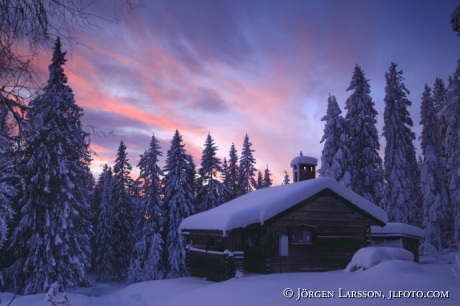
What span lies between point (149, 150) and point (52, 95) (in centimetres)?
3313

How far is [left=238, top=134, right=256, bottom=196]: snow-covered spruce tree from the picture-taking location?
46.6 m

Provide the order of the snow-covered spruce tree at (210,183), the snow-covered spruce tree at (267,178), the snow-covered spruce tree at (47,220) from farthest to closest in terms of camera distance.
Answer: the snow-covered spruce tree at (267,178)
the snow-covered spruce tree at (210,183)
the snow-covered spruce tree at (47,220)

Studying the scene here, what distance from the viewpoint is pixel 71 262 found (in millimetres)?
23453

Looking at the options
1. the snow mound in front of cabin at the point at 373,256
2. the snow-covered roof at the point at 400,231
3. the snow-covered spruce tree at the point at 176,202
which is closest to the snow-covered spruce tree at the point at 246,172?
the snow-covered spruce tree at the point at 176,202

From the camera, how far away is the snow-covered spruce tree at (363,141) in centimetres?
3186

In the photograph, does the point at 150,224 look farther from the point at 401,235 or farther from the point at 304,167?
the point at 401,235

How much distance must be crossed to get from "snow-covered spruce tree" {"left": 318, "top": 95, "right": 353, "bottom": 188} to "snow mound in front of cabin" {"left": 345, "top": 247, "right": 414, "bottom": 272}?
1578 cm

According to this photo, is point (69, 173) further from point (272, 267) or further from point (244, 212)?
point (272, 267)

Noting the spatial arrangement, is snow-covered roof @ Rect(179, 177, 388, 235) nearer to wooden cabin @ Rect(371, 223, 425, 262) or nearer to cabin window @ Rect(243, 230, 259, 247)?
cabin window @ Rect(243, 230, 259, 247)

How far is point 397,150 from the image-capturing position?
3278cm

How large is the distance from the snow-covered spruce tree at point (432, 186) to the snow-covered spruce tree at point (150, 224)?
2558 centimetres

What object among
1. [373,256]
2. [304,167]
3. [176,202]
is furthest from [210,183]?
[373,256]

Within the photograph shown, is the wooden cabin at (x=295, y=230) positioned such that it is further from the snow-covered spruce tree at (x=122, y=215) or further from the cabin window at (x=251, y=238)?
the snow-covered spruce tree at (x=122, y=215)

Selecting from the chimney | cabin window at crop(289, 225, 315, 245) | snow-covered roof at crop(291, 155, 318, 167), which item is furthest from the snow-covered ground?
snow-covered roof at crop(291, 155, 318, 167)
